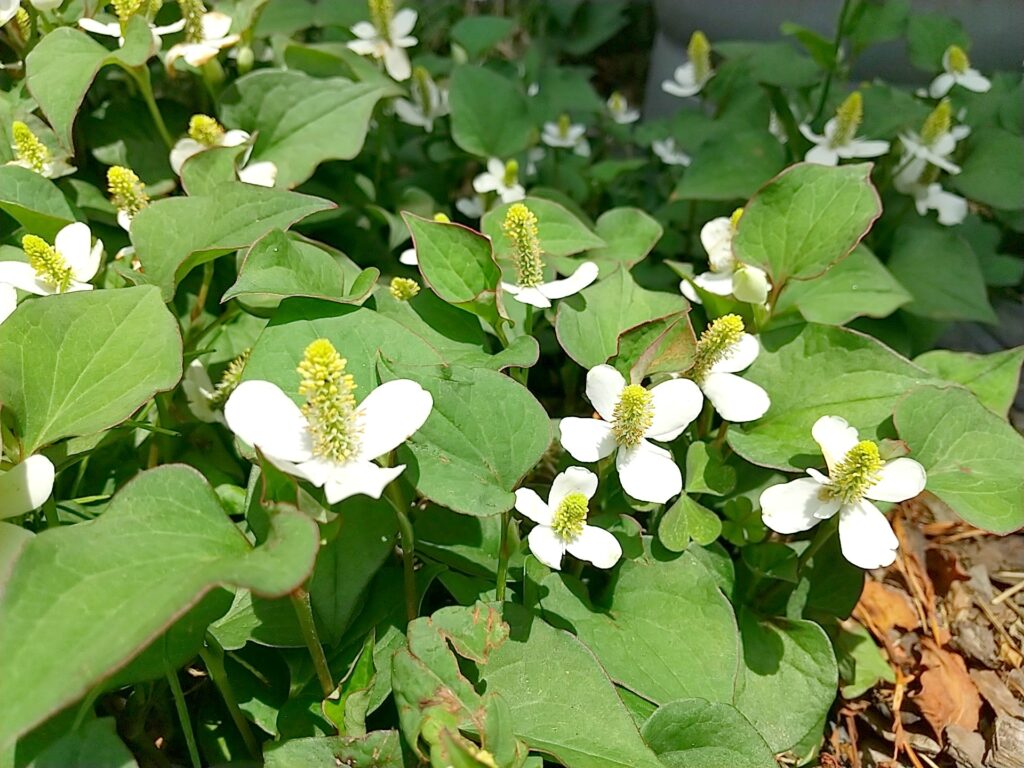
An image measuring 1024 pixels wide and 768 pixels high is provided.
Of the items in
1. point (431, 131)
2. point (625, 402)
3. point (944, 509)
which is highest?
point (625, 402)

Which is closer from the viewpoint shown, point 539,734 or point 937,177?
point 539,734

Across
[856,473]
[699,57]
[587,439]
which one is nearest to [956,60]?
[699,57]

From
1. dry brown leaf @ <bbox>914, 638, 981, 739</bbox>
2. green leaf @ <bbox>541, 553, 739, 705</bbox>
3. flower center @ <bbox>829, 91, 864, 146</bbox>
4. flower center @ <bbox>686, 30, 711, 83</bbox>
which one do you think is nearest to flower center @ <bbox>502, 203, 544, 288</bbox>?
green leaf @ <bbox>541, 553, 739, 705</bbox>

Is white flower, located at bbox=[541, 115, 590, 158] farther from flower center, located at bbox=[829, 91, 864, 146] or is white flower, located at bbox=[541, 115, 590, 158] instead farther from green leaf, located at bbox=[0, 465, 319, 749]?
green leaf, located at bbox=[0, 465, 319, 749]

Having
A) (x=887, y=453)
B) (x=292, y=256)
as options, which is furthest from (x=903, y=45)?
(x=292, y=256)

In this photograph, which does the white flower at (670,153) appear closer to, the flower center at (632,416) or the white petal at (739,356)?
the white petal at (739,356)

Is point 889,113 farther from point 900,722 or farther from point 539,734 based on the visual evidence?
point 539,734
